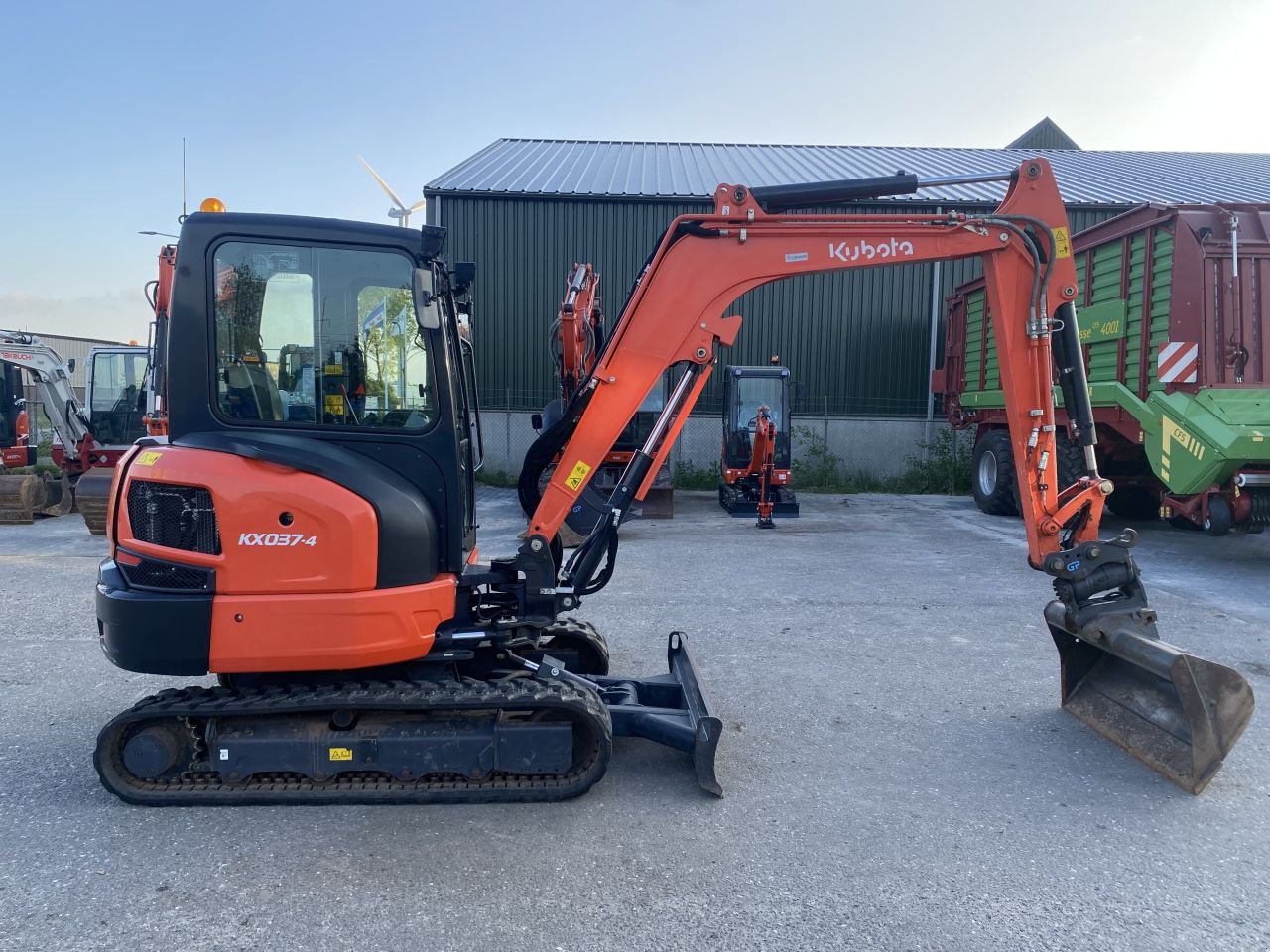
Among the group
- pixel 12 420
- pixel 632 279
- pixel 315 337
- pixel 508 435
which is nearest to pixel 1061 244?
pixel 315 337

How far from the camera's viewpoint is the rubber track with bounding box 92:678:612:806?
375cm

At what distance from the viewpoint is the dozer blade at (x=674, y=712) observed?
12.6 ft

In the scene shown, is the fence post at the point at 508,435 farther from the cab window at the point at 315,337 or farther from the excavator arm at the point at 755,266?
the cab window at the point at 315,337

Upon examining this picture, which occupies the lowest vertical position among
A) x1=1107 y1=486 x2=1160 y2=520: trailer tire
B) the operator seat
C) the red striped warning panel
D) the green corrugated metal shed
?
x1=1107 y1=486 x2=1160 y2=520: trailer tire

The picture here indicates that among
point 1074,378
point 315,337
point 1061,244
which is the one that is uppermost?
point 1061,244

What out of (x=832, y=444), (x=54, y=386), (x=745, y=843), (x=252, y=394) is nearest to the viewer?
(x=745, y=843)

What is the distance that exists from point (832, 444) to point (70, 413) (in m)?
13.8

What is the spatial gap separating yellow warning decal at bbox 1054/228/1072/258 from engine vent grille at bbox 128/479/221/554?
13.9ft

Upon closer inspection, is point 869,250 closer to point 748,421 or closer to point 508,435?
point 748,421

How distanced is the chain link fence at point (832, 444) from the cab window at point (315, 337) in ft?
45.1

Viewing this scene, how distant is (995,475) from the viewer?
13.4 m

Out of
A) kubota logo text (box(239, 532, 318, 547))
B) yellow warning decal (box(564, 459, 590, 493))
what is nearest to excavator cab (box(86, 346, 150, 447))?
kubota logo text (box(239, 532, 318, 547))

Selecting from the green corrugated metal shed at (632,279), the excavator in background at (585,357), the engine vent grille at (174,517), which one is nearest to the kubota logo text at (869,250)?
the engine vent grille at (174,517)

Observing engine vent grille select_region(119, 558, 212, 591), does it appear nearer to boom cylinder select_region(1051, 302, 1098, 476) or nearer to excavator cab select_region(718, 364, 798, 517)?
boom cylinder select_region(1051, 302, 1098, 476)
